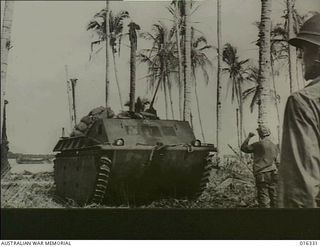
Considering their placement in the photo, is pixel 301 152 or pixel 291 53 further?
pixel 291 53

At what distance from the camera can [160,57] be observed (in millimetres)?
4012

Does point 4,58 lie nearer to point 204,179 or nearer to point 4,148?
point 4,148

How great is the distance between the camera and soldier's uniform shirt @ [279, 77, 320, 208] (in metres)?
3.86

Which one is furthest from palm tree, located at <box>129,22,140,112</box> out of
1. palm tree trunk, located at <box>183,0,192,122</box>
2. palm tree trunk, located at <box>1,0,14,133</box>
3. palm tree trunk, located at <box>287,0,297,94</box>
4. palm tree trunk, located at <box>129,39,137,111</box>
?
palm tree trunk, located at <box>287,0,297,94</box>

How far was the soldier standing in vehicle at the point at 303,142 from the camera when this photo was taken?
387cm

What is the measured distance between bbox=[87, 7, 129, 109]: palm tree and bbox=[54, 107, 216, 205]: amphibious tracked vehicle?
22 cm

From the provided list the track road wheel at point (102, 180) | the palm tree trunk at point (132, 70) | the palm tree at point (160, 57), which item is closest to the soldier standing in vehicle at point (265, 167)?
the palm tree at point (160, 57)

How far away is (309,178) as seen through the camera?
3846 millimetres

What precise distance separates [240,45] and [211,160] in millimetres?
780

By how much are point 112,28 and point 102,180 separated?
3.24 ft

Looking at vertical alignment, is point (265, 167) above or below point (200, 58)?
below

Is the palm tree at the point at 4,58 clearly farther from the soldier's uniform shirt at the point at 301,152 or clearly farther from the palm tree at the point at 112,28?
the soldier's uniform shirt at the point at 301,152

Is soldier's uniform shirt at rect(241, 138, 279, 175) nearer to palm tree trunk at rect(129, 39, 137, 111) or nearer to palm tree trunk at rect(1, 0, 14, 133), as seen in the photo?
palm tree trunk at rect(129, 39, 137, 111)

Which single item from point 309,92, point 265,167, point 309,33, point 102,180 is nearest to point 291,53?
point 309,33
